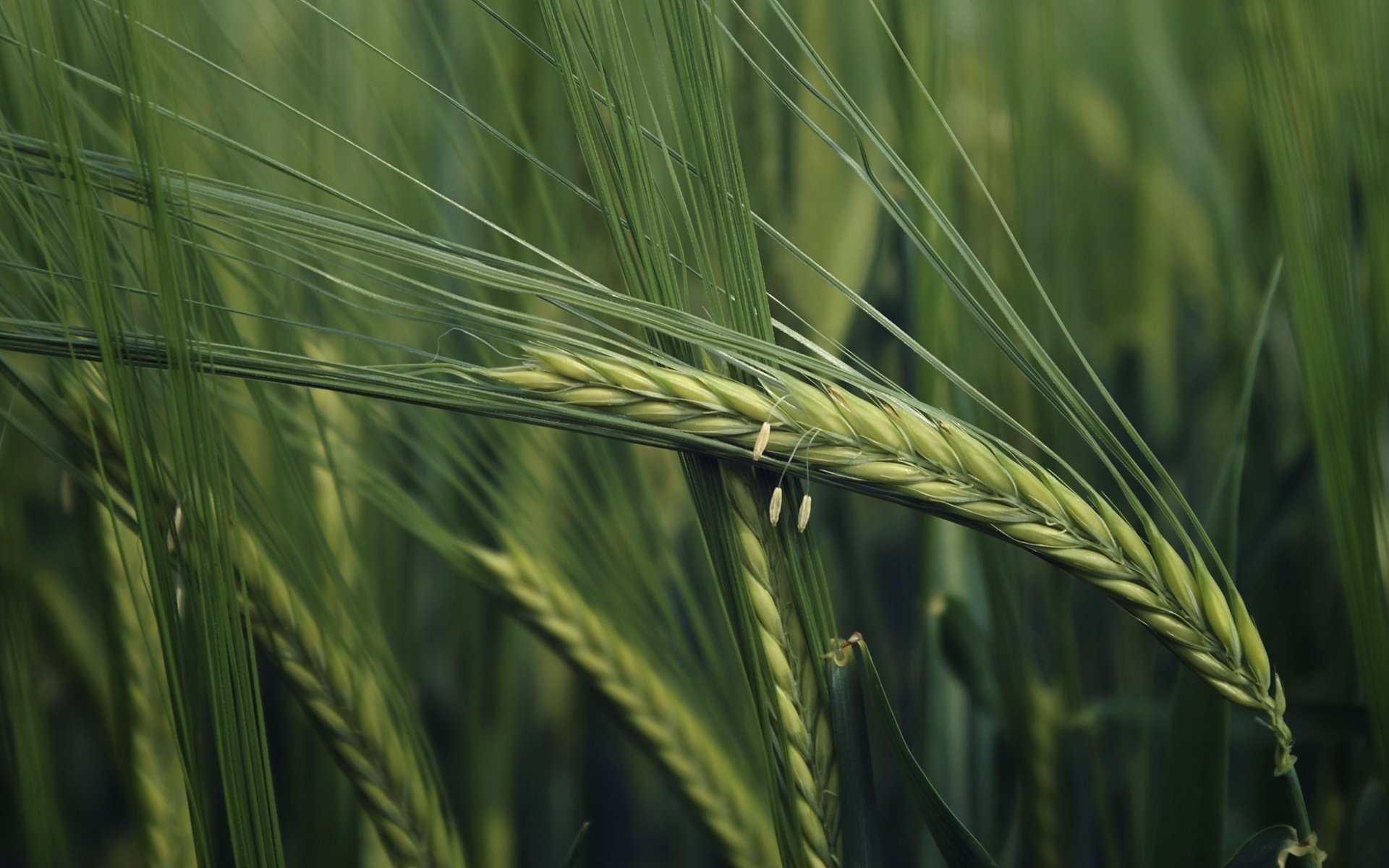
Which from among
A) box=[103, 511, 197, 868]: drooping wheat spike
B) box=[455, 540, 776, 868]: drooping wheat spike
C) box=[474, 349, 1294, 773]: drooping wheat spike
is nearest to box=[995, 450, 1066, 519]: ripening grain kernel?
box=[474, 349, 1294, 773]: drooping wheat spike

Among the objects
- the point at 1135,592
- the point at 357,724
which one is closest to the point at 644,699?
the point at 357,724

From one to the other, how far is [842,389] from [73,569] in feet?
1.91

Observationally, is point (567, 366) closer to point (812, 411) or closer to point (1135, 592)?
point (812, 411)

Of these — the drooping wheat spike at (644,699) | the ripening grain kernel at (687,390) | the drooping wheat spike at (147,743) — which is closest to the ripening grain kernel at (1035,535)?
the ripening grain kernel at (687,390)

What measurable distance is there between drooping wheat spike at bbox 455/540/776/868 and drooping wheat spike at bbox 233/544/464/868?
7cm

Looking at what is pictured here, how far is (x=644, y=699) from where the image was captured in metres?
0.41

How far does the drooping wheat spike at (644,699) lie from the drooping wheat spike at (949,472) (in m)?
0.19

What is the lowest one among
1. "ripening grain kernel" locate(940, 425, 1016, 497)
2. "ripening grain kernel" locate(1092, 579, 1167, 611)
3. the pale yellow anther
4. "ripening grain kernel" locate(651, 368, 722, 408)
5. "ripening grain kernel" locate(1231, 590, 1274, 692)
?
"ripening grain kernel" locate(1231, 590, 1274, 692)

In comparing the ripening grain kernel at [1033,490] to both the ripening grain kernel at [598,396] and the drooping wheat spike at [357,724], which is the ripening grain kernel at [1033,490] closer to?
the ripening grain kernel at [598,396]

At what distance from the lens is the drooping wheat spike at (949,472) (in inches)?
9.7

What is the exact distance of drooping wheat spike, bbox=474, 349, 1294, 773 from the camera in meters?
0.25

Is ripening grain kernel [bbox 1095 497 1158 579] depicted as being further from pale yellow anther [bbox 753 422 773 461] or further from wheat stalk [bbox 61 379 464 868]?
wheat stalk [bbox 61 379 464 868]

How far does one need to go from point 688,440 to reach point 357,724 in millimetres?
Answer: 214

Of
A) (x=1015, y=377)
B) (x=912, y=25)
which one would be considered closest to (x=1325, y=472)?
(x=1015, y=377)
